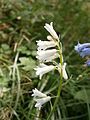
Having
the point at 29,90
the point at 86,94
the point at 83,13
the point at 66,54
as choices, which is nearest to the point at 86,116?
the point at 86,94

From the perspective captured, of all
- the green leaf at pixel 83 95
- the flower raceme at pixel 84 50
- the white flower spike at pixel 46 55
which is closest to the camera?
the white flower spike at pixel 46 55

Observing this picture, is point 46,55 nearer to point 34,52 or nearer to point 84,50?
point 84,50

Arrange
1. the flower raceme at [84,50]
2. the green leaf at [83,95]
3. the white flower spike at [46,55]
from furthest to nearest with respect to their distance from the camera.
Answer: the green leaf at [83,95] < the flower raceme at [84,50] < the white flower spike at [46,55]

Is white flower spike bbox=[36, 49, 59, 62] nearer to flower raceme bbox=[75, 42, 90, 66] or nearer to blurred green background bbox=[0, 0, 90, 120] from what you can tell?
flower raceme bbox=[75, 42, 90, 66]

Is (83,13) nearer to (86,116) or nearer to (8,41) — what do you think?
(8,41)

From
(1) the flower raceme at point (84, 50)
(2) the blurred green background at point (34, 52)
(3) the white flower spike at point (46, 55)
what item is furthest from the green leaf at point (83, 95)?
(3) the white flower spike at point (46, 55)

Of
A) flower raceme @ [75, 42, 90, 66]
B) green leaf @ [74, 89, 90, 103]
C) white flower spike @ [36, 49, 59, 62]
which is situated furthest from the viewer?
green leaf @ [74, 89, 90, 103]

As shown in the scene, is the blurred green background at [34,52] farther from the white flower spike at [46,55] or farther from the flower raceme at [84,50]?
the white flower spike at [46,55]

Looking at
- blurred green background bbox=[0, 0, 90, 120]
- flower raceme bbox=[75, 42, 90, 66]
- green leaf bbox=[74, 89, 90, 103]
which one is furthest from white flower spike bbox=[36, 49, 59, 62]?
green leaf bbox=[74, 89, 90, 103]

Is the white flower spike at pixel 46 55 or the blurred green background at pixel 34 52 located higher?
the blurred green background at pixel 34 52
